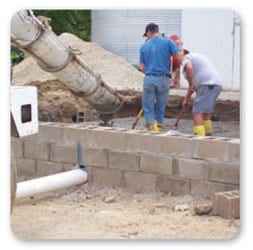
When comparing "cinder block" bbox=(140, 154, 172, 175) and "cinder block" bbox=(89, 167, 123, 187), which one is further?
"cinder block" bbox=(140, 154, 172, 175)

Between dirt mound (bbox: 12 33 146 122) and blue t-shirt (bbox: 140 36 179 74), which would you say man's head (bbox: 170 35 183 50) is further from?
dirt mound (bbox: 12 33 146 122)

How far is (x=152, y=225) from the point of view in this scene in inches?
171

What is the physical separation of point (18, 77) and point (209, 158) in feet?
2.89

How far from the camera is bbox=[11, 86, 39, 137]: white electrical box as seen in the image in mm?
4238

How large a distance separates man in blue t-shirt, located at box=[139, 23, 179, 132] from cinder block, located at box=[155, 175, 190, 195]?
1.37ft

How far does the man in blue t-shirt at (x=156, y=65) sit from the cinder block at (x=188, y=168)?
0.45 metres

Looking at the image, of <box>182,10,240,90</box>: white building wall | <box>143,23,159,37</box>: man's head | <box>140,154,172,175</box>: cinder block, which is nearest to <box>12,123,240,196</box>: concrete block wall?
<box>140,154,172,175</box>: cinder block

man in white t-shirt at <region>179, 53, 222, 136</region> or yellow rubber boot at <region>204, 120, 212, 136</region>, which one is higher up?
man in white t-shirt at <region>179, 53, 222, 136</region>

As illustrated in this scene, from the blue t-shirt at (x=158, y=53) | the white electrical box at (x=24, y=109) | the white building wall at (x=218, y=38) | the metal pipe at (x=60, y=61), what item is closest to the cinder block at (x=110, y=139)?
the metal pipe at (x=60, y=61)

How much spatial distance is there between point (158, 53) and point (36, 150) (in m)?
0.67

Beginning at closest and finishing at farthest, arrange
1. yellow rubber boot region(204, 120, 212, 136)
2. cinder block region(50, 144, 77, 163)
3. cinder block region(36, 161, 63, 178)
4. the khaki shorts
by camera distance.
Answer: the khaki shorts → yellow rubber boot region(204, 120, 212, 136) → cinder block region(36, 161, 63, 178) → cinder block region(50, 144, 77, 163)

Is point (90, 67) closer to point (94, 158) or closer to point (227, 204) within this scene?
point (94, 158)

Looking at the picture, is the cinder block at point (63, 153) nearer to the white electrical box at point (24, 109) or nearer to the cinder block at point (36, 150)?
the cinder block at point (36, 150)
